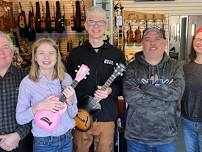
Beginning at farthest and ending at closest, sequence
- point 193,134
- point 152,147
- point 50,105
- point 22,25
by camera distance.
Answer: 1. point 22,25
2. point 193,134
3. point 152,147
4. point 50,105

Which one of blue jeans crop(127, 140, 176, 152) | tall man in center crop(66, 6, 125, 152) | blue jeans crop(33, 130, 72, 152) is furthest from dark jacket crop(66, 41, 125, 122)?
blue jeans crop(33, 130, 72, 152)

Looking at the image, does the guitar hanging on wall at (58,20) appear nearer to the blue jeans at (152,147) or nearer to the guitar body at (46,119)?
the blue jeans at (152,147)

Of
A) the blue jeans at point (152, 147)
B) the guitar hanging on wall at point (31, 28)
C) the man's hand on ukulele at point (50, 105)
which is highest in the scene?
the guitar hanging on wall at point (31, 28)

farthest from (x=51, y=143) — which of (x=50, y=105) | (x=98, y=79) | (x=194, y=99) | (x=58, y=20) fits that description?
(x=58, y=20)

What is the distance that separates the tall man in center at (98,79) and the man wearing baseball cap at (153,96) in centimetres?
24

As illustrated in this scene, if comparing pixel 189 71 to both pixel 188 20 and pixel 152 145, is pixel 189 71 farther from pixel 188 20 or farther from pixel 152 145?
pixel 188 20

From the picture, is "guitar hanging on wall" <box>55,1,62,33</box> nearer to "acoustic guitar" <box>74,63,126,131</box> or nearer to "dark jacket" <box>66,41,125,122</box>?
"dark jacket" <box>66,41,125,122</box>

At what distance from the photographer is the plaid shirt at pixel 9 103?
8.29 ft

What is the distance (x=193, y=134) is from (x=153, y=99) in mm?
695

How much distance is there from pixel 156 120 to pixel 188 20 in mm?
3978

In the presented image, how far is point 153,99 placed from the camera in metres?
2.67

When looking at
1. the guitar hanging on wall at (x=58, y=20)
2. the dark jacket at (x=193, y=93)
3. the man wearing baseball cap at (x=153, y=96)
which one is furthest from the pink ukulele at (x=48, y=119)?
the guitar hanging on wall at (x=58, y=20)

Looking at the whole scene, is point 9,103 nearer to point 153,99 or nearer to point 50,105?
point 50,105

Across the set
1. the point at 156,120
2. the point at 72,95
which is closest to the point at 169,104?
the point at 156,120
